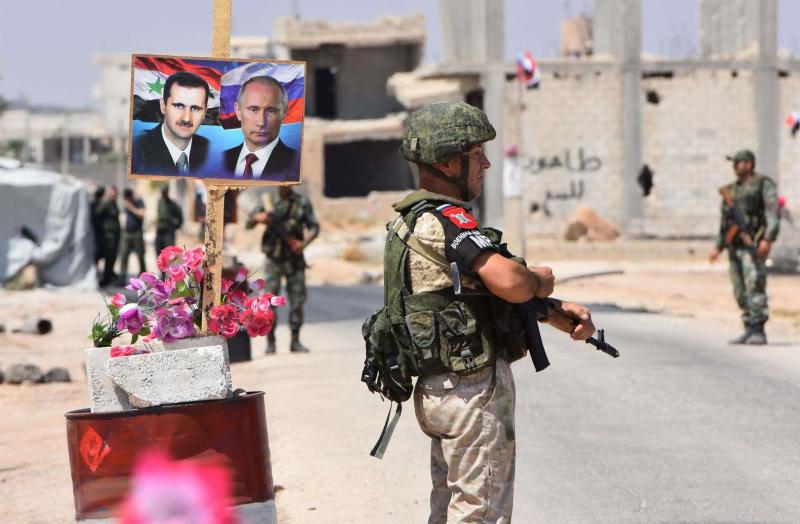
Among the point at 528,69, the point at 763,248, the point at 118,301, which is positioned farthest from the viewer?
the point at 528,69

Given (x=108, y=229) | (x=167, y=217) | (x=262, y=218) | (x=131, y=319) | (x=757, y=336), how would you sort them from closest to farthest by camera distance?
1. (x=131, y=319)
2. (x=262, y=218)
3. (x=757, y=336)
4. (x=167, y=217)
5. (x=108, y=229)

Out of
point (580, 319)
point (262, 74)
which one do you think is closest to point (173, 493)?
point (580, 319)

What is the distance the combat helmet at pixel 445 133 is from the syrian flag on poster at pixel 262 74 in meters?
0.76

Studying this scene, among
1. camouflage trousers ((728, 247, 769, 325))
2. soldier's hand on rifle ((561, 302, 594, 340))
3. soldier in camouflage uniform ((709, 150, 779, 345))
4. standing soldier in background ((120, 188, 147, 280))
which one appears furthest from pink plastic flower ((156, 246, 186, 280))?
standing soldier in background ((120, 188, 147, 280))

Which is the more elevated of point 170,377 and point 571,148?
point 571,148

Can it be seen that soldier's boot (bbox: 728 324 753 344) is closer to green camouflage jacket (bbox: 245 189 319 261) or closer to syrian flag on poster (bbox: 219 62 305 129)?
green camouflage jacket (bbox: 245 189 319 261)

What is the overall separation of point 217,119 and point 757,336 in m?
9.57

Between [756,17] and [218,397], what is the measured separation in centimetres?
3287

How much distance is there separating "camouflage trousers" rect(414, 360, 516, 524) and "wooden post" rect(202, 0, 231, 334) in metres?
0.95

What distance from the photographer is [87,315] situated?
2070 cm

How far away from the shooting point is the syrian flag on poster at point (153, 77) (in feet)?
15.6

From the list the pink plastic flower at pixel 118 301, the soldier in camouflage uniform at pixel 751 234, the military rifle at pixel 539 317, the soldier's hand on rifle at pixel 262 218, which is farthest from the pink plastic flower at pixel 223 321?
the soldier in camouflage uniform at pixel 751 234

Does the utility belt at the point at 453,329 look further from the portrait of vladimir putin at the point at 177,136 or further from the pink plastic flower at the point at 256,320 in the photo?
the portrait of vladimir putin at the point at 177,136

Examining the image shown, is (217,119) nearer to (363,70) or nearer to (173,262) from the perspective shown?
(173,262)
